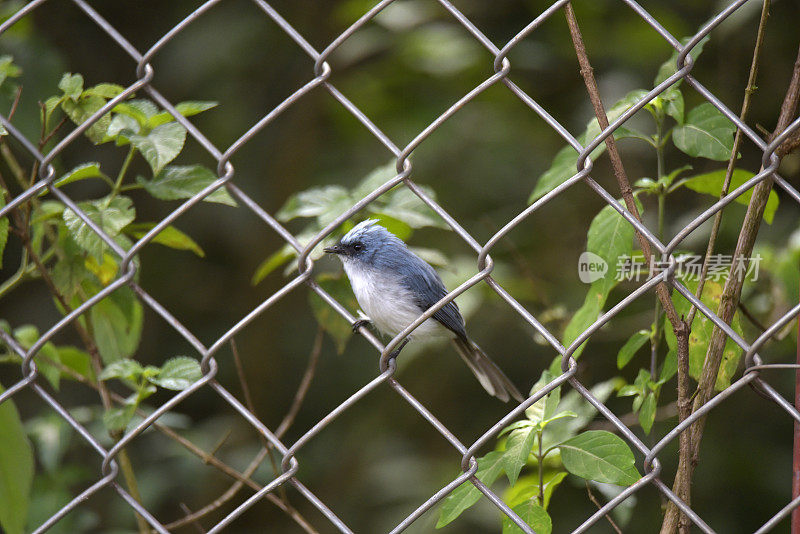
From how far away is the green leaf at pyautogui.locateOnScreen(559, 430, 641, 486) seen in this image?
1576 mm

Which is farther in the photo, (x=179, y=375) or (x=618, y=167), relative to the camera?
(x=179, y=375)

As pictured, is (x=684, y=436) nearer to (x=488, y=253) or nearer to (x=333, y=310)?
(x=488, y=253)

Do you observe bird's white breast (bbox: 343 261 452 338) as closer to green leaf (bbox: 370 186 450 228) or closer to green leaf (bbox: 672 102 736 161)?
green leaf (bbox: 370 186 450 228)

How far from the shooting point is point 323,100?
453cm

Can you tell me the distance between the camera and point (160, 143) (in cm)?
197

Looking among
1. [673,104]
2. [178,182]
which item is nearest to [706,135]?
[673,104]

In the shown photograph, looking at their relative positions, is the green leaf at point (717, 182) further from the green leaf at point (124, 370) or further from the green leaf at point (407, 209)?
the green leaf at point (124, 370)

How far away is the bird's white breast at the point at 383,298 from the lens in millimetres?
2609

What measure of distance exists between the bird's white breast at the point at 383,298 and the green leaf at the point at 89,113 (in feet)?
2.96

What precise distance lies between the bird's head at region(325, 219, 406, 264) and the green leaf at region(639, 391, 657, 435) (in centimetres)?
104

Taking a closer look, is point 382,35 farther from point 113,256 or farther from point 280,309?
point 113,256

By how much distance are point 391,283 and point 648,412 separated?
1.06 m

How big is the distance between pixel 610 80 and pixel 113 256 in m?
2.76

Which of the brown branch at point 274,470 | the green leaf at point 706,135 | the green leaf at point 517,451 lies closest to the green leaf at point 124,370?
the brown branch at point 274,470
